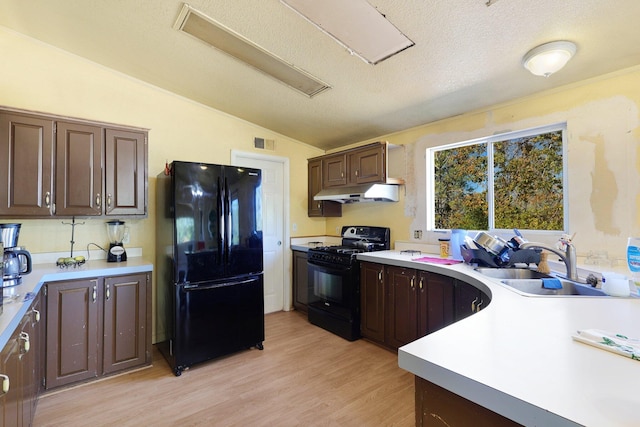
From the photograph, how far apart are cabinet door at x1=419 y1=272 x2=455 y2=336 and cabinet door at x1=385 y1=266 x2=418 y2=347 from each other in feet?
0.27

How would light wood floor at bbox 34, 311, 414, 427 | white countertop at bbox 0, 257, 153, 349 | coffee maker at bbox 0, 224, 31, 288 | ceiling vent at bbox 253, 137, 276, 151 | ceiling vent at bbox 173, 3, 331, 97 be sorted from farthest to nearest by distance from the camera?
ceiling vent at bbox 253, 137, 276, 151 < ceiling vent at bbox 173, 3, 331, 97 < light wood floor at bbox 34, 311, 414, 427 < coffee maker at bbox 0, 224, 31, 288 < white countertop at bbox 0, 257, 153, 349

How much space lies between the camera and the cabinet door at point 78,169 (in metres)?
2.49

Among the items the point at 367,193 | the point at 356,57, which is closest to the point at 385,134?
the point at 367,193

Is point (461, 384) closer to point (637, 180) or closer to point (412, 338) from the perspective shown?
point (412, 338)

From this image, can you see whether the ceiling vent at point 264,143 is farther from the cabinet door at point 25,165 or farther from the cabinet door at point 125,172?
the cabinet door at point 25,165

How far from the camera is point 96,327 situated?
2.44m

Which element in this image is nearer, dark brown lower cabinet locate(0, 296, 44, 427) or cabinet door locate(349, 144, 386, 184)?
dark brown lower cabinet locate(0, 296, 44, 427)

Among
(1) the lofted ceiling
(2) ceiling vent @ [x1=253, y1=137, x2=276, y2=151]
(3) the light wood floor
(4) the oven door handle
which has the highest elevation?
(1) the lofted ceiling

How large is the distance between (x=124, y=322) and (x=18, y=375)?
1161 mm

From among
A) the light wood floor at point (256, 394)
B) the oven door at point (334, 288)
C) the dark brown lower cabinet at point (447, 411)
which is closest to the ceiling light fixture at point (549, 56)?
the dark brown lower cabinet at point (447, 411)

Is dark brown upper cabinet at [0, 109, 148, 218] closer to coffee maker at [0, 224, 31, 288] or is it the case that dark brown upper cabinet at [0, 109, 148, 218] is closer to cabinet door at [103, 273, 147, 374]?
coffee maker at [0, 224, 31, 288]

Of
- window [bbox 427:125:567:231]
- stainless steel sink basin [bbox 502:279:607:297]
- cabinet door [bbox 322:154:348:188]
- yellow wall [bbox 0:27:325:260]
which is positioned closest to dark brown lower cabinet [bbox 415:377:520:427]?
stainless steel sink basin [bbox 502:279:607:297]

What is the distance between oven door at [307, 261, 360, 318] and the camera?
3215 mm

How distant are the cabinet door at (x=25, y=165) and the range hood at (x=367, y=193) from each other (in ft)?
8.90
